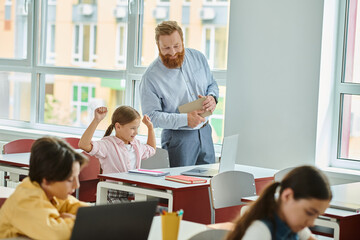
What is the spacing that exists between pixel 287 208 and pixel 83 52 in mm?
4856

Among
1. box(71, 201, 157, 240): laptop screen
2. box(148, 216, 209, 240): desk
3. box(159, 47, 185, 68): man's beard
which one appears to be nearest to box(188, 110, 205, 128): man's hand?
box(159, 47, 185, 68): man's beard

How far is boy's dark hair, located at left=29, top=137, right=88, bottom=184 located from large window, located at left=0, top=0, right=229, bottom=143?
336 centimetres

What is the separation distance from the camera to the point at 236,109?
5.08 m

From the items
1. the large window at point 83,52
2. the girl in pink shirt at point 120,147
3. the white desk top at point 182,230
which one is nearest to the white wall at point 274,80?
the large window at point 83,52

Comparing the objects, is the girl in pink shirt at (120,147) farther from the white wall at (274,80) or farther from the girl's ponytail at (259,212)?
the girl's ponytail at (259,212)

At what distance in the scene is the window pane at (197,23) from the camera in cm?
550

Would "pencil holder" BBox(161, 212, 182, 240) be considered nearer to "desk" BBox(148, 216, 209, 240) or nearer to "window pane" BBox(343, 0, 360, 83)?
"desk" BBox(148, 216, 209, 240)

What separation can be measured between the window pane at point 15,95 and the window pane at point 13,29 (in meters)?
0.24

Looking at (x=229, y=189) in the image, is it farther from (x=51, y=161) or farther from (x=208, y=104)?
(x=51, y=161)

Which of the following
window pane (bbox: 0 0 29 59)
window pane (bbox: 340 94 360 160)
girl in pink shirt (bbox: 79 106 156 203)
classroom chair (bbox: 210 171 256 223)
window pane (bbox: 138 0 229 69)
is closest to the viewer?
classroom chair (bbox: 210 171 256 223)

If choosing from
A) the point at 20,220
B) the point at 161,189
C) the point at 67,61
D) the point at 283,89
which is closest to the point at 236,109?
the point at 283,89

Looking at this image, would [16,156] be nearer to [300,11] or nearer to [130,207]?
[300,11]

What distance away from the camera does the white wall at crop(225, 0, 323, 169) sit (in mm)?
4691

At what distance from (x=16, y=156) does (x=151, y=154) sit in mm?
1017
